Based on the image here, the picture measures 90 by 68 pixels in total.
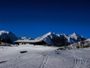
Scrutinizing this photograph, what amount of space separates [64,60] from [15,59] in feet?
7.51

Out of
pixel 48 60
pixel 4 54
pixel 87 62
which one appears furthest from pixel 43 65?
pixel 4 54

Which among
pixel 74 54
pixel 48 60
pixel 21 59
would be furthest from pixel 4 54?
pixel 74 54

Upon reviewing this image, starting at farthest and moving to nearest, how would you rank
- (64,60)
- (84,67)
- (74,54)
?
(74,54)
(64,60)
(84,67)

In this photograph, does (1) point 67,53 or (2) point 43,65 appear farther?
(1) point 67,53

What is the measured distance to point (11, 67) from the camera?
10.3 metres

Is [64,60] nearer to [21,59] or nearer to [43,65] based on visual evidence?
[43,65]

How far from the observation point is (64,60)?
10797 mm

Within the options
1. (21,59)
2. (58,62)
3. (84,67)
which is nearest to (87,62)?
(84,67)

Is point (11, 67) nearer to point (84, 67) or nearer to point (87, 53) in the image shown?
point (84, 67)

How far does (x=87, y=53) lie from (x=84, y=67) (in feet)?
6.93

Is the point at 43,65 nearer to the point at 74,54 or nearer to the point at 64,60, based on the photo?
the point at 64,60

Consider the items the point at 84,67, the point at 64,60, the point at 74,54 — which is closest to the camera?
the point at 84,67

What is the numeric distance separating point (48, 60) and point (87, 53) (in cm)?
246

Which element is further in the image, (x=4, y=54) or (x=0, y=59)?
(x=4, y=54)
